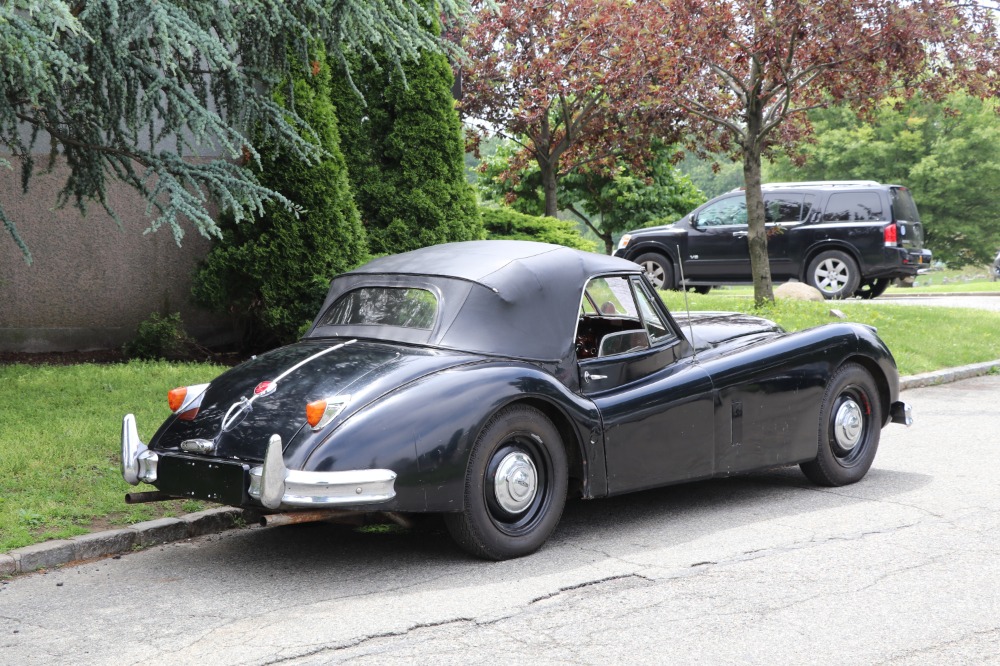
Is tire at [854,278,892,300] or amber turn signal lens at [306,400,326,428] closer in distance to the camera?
amber turn signal lens at [306,400,326,428]

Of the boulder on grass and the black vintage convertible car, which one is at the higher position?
the boulder on grass

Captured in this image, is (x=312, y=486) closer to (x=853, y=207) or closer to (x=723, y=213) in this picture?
(x=853, y=207)

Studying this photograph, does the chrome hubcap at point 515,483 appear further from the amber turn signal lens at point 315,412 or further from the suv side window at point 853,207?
the suv side window at point 853,207

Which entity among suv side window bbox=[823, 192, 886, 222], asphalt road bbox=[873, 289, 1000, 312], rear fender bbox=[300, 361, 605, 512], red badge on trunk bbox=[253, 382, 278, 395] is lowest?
rear fender bbox=[300, 361, 605, 512]

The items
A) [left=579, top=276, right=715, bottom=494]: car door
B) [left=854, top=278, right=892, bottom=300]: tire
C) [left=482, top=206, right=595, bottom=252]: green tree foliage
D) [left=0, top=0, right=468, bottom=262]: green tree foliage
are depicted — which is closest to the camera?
[left=579, top=276, right=715, bottom=494]: car door

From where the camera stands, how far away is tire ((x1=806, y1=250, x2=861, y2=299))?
2027 centimetres

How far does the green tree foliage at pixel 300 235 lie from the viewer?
432 inches

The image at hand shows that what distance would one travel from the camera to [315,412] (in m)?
5.04

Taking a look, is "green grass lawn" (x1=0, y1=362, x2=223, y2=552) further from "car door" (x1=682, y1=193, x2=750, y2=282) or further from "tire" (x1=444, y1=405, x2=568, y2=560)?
"car door" (x1=682, y1=193, x2=750, y2=282)

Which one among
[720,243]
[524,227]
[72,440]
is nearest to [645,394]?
[72,440]

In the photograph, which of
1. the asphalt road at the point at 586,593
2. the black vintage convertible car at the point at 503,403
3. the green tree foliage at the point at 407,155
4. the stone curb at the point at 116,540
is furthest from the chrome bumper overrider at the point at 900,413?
the green tree foliage at the point at 407,155

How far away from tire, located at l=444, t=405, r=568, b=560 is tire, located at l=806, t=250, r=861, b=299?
15609 mm

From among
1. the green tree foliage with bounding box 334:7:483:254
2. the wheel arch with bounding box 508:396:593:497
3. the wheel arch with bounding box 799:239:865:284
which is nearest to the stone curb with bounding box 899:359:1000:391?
the green tree foliage with bounding box 334:7:483:254

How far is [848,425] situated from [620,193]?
26.3 m
